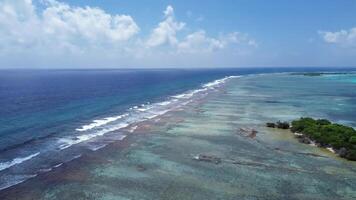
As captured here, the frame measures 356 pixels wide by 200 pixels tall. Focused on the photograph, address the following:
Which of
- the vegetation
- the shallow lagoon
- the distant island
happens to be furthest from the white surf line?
the vegetation

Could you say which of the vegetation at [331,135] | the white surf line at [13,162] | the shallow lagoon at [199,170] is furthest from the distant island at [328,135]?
the white surf line at [13,162]

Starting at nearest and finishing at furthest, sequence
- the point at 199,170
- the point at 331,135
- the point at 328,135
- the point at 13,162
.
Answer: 1. the point at 199,170
2. the point at 13,162
3. the point at 331,135
4. the point at 328,135

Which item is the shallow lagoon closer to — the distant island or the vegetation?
the distant island

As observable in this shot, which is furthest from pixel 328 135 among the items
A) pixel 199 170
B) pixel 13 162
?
pixel 13 162

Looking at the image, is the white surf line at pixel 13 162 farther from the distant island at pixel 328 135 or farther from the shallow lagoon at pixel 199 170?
the distant island at pixel 328 135

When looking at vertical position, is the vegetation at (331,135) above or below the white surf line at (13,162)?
above

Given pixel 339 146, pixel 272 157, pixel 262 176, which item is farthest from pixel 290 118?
pixel 262 176

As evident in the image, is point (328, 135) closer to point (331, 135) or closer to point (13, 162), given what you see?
point (331, 135)

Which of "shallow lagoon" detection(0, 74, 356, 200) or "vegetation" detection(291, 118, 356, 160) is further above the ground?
"vegetation" detection(291, 118, 356, 160)
